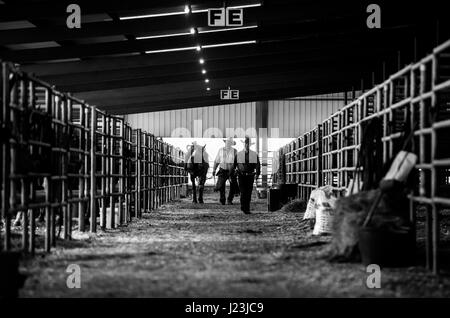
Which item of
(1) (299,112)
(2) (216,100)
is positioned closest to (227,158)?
(2) (216,100)

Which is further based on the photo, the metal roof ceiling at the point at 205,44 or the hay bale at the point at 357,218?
the metal roof ceiling at the point at 205,44

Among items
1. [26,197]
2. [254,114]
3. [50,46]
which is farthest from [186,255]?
[254,114]

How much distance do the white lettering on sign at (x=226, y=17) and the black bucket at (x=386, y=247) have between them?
10.8 m

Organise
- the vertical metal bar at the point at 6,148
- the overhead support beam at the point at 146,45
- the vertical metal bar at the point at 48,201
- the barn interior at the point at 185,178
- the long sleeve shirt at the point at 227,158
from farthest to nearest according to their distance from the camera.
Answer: the overhead support beam at the point at 146,45 < the long sleeve shirt at the point at 227,158 < the vertical metal bar at the point at 48,201 < the vertical metal bar at the point at 6,148 < the barn interior at the point at 185,178

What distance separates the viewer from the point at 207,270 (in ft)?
19.1

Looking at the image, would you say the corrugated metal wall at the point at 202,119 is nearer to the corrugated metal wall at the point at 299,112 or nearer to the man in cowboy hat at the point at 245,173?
the corrugated metal wall at the point at 299,112

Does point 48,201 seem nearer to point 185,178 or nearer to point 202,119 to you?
point 185,178

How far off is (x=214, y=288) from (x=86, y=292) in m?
0.87

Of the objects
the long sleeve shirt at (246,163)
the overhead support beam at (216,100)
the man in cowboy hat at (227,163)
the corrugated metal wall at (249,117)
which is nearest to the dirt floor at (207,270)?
the long sleeve shirt at (246,163)

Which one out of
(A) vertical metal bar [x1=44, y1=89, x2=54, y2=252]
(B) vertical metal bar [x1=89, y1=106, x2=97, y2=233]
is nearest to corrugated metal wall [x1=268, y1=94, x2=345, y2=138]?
(B) vertical metal bar [x1=89, y1=106, x2=97, y2=233]

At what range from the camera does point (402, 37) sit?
20359 mm

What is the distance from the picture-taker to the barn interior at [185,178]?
5.66 meters

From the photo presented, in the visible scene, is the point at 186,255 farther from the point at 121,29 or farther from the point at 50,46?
the point at 50,46

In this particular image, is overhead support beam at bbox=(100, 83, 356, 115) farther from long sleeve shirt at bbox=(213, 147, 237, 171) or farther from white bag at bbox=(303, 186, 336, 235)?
white bag at bbox=(303, 186, 336, 235)
